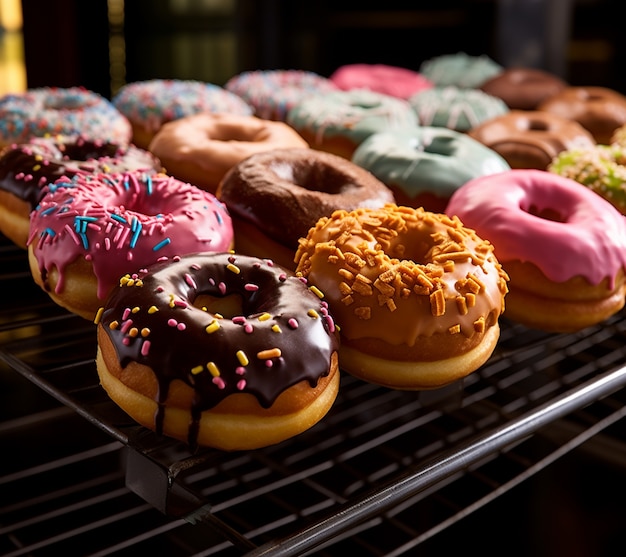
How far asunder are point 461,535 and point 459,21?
74.9 inches

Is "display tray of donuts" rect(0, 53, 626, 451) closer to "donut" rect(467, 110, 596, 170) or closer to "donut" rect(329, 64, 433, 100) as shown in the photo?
"donut" rect(467, 110, 596, 170)

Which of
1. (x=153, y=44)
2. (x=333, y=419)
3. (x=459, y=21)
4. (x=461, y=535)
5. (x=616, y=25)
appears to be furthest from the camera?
(x=153, y=44)

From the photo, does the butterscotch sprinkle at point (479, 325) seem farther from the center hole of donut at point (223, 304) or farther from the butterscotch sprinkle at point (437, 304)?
the center hole of donut at point (223, 304)

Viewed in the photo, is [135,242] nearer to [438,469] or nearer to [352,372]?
[352,372]

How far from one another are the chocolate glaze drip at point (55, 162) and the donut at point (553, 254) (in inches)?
21.0

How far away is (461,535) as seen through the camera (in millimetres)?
1817

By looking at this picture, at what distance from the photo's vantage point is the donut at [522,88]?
2211 millimetres

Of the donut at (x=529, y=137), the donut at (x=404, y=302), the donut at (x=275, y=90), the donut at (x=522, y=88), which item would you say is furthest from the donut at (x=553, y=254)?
the donut at (x=522, y=88)

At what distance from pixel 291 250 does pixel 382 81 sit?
1287 millimetres

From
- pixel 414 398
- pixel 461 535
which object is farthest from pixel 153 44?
pixel 461 535

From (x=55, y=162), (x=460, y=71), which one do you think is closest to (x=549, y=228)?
(x=55, y=162)

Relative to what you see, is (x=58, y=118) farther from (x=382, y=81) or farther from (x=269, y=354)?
(x=382, y=81)

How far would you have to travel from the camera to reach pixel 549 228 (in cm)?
113

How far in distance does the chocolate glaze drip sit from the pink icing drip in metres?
0.53
